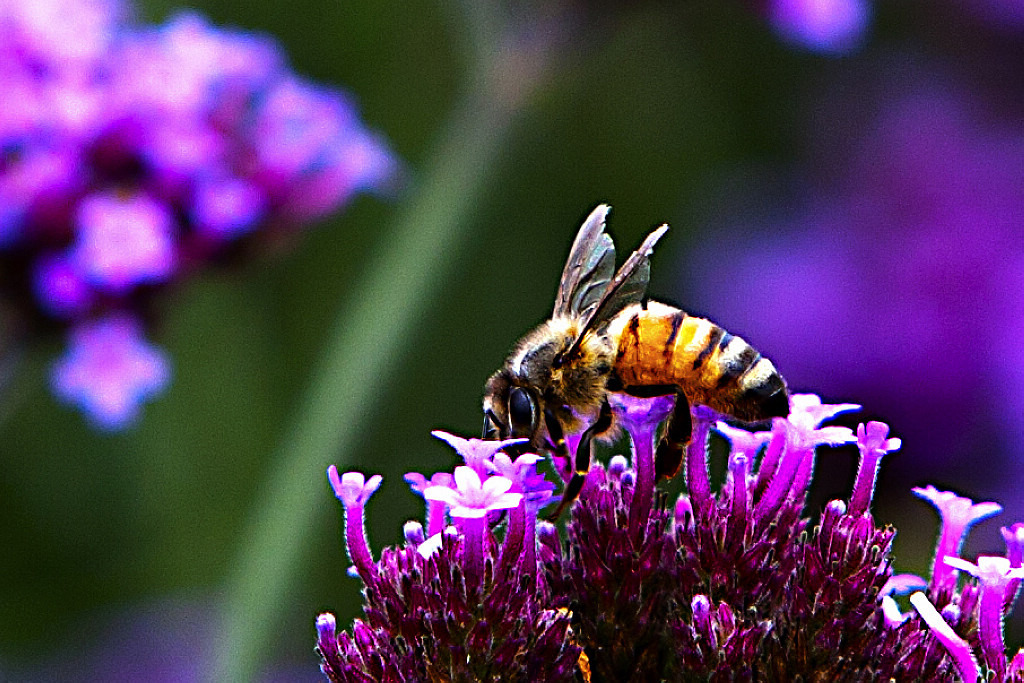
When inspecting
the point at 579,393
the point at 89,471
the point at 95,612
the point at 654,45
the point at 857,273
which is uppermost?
the point at 654,45

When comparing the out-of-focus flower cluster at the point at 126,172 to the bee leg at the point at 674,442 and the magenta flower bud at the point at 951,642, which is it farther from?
the magenta flower bud at the point at 951,642

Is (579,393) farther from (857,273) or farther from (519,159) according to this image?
(519,159)

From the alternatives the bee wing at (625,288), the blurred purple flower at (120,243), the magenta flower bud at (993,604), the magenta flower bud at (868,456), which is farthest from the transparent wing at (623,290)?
the blurred purple flower at (120,243)

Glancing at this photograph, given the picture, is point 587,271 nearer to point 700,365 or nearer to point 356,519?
point 700,365

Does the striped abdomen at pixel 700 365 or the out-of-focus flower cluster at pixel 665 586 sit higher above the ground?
the striped abdomen at pixel 700 365

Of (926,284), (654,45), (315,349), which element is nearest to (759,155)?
(654,45)

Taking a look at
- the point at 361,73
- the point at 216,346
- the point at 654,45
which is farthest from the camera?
the point at 654,45

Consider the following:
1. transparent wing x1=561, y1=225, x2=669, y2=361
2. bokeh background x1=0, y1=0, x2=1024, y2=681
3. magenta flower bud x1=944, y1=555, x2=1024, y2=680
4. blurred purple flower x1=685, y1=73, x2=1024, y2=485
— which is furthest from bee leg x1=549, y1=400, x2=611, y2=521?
blurred purple flower x1=685, y1=73, x2=1024, y2=485

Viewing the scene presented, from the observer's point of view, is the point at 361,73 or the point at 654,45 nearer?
the point at 361,73

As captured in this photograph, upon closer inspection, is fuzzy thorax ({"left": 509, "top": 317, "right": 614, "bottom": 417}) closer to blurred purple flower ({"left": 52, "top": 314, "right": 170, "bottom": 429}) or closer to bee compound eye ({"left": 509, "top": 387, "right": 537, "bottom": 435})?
bee compound eye ({"left": 509, "top": 387, "right": 537, "bottom": 435})
